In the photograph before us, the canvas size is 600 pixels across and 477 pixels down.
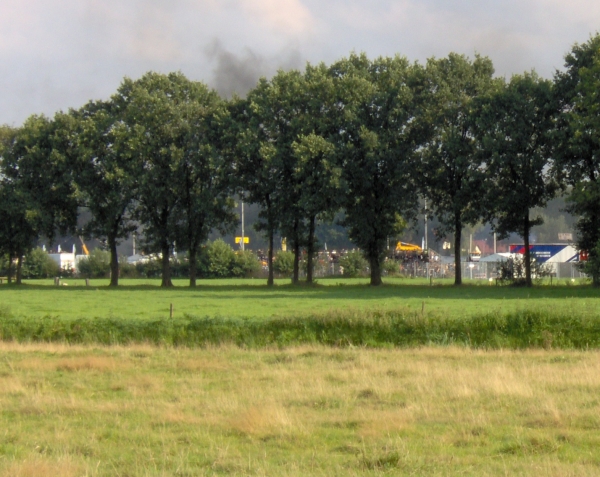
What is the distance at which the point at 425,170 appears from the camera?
64.7 m

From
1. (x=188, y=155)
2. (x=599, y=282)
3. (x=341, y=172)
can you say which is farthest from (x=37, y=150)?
(x=599, y=282)

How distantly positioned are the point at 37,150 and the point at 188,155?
47.0 ft

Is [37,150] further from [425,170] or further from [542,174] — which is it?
[542,174]

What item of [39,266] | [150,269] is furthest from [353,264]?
[39,266]

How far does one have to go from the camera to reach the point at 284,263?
102 meters

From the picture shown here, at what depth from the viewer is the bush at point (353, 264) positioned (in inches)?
3932

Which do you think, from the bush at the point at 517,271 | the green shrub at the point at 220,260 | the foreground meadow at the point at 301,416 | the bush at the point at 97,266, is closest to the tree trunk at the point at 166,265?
the green shrub at the point at 220,260

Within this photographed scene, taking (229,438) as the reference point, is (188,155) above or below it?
above

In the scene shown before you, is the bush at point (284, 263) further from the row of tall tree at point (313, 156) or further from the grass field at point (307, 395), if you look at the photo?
the grass field at point (307, 395)

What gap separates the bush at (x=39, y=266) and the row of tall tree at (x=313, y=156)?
36.1m

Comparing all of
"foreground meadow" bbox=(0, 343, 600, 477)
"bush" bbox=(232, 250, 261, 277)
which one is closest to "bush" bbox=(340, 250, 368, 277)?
"bush" bbox=(232, 250, 261, 277)

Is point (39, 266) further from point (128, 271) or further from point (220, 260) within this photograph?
point (220, 260)

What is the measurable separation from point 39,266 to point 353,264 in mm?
45228

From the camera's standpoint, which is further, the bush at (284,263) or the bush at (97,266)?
the bush at (97,266)
